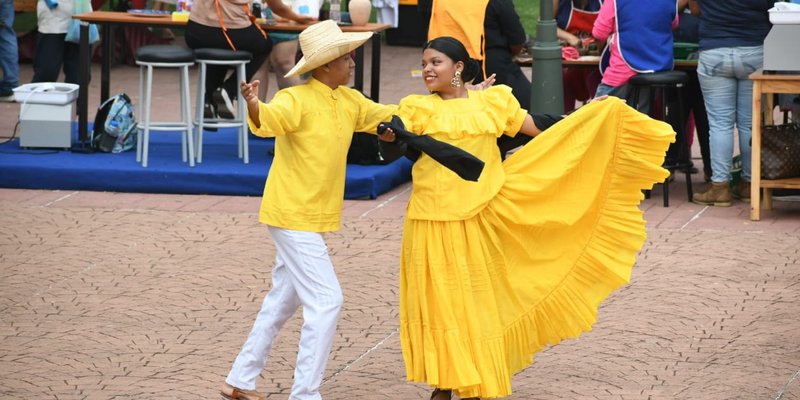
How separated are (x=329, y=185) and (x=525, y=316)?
1.05m

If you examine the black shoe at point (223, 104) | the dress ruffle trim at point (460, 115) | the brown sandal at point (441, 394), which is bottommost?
the brown sandal at point (441, 394)

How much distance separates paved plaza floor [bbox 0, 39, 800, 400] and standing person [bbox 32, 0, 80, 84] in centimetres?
391

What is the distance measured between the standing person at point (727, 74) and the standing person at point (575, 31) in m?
1.55

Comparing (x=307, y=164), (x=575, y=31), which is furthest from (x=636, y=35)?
(x=307, y=164)

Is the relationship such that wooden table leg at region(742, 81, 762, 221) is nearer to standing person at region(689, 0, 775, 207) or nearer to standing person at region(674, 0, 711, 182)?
standing person at region(689, 0, 775, 207)

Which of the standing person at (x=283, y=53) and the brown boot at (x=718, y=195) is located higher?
the standing person at (x=283, y=53)

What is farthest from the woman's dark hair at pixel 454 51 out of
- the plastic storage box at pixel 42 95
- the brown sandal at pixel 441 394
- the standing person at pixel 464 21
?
the plastic storage box at pixel 42 95

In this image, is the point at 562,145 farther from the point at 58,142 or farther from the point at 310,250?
the point at 58,142

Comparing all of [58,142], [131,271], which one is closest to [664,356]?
[131,271]

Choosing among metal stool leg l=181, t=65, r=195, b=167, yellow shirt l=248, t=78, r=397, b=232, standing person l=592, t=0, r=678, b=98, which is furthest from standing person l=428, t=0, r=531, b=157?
yellow shirt l=248, t=78, r=397, b=232

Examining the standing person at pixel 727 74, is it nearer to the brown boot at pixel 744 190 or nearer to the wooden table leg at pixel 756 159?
the brown boot at pixel 744 190

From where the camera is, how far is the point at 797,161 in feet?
33.5

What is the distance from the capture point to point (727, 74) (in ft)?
33.9

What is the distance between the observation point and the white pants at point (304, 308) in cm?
566
